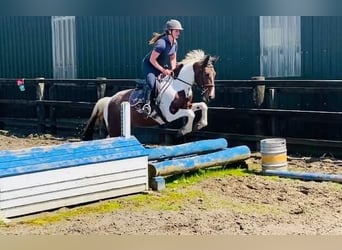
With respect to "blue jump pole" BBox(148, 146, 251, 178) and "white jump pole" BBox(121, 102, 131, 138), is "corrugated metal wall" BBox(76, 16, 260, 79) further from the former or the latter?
"white jump pole" BBox(121, 102, 131, 138)

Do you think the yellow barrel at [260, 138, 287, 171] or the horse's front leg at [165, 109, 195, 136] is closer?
the yellow barrel at [260, 138, 287, 171]

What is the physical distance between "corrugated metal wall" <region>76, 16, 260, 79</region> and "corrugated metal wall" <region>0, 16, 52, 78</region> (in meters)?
1.10

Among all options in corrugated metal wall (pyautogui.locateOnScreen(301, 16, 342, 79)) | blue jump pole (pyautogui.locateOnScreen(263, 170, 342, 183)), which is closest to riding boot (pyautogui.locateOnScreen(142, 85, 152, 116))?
blue jump pole (pyautogui.locateOnScreen(263, 170, 342, 183))

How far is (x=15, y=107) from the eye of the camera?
41.4ft

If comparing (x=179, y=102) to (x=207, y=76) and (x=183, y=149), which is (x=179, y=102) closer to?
(x=207, y=76)

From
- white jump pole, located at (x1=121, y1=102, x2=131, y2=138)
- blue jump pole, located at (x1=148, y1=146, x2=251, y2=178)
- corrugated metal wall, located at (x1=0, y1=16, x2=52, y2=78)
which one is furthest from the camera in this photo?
corrugated metal wall, located at (x1=0, y1=16, x2=52, y2=78)

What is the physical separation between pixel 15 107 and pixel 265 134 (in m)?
6.43

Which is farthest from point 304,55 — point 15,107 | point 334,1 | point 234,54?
point 334,1

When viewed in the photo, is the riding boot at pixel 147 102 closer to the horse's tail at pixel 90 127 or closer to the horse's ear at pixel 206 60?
the horse's ear at pixel 206 60

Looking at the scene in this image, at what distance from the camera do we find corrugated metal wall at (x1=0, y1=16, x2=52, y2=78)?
464 inches

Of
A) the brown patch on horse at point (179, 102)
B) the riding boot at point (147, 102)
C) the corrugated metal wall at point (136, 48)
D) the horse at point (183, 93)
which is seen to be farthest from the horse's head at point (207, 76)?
the riding boot at point (147, 102)

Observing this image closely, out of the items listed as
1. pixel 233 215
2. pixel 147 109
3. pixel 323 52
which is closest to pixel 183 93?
pixel 147 109

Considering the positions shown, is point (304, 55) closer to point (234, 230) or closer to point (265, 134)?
point (265, 134)

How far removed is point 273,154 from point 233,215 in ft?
6.05
